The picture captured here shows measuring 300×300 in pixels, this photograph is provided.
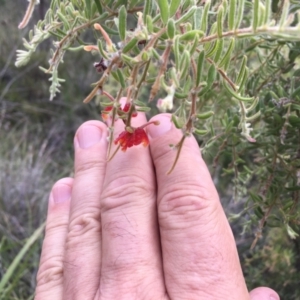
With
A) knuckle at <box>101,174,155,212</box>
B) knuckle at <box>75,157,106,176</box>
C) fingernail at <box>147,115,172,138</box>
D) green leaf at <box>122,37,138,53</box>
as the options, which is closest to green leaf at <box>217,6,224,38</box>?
green leaf at <box>122,37,138,53</box>

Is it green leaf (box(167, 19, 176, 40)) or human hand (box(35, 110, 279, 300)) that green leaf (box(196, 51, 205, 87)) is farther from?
human hand (box(35, 110, 279, 300))

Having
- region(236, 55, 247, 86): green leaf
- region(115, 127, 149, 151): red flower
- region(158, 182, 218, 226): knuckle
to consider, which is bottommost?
region(158, 182, 218, 226): knuckle

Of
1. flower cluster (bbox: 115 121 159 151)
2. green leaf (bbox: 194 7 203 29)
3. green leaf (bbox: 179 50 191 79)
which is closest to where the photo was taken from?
green leaf (bbox: 179 50 191 79)

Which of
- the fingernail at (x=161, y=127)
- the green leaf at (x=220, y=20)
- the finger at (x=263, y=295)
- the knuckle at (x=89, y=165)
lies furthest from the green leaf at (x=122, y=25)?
the finger at (x=263, y=295)

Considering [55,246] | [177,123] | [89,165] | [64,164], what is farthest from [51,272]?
[64,164]

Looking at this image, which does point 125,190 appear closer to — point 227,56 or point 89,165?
point 89,165

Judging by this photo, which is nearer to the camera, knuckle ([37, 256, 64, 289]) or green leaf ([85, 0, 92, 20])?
green leaf ([85, 0, 92, 20])

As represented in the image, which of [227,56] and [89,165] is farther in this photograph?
[89,165]
